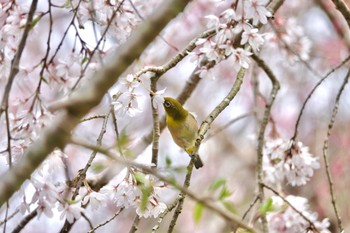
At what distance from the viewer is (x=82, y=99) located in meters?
0.82

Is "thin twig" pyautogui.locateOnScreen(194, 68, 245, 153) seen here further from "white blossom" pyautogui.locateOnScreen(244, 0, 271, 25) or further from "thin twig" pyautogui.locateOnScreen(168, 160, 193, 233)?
"white blossom" pyautogui.locateOnScreen(244, 0, 271, 25)

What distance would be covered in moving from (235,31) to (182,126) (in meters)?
0.37

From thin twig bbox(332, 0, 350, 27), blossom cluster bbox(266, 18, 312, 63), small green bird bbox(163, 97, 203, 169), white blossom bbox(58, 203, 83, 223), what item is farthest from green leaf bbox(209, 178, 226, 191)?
blossom cluster bbox(266, 18, 312, 63)

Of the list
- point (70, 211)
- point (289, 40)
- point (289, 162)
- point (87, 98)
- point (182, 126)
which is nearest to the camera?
point (87, 98)

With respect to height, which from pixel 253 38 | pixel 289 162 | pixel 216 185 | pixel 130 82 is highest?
pixel 289 162

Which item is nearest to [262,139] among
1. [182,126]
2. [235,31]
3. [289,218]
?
[289,218]

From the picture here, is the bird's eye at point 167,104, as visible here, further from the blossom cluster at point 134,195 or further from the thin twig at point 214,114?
A: the blossom cluster at point 134,195

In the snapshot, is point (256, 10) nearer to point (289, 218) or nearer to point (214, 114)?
point (214, 114)

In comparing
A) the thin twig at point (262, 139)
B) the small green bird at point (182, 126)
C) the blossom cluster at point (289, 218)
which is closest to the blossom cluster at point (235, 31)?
the small green bird at point (182, 126)

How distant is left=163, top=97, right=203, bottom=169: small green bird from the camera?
5.72 feet

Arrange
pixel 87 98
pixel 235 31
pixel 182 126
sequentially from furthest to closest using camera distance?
pixel 182 126
pixel 235 31
pixel 87 98

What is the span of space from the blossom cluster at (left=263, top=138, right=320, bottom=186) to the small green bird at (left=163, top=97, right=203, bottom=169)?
416 millimetres

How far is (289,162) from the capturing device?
6.75ft

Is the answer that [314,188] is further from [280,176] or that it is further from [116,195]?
[116,195]
